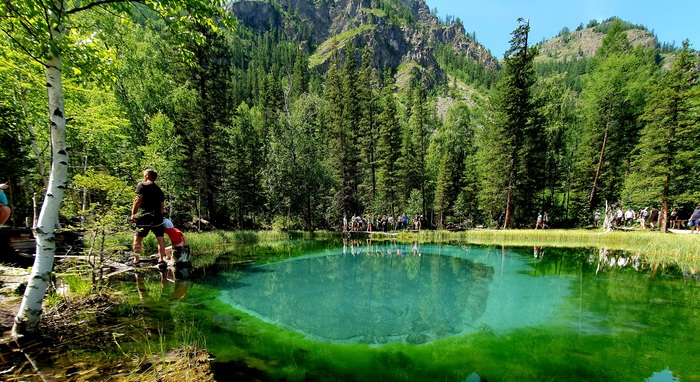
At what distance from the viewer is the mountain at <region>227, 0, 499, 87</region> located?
13740 cm

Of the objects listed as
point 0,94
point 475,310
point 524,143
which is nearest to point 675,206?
point 524,143

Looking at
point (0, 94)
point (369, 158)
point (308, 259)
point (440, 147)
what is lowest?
point (308, 259)

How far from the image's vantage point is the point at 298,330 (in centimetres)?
630

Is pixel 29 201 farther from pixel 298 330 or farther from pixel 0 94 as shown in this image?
pixel 298 330

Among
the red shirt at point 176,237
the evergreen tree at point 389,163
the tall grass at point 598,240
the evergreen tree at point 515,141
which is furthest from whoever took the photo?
the evergreen tree at point 389,163

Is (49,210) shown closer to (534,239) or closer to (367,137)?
(534,239)

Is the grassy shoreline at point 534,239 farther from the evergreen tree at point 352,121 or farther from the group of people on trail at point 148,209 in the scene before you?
the evergreen tree at point 352,121

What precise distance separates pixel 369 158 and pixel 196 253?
79.2ft

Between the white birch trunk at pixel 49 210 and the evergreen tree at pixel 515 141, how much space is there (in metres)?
28.3

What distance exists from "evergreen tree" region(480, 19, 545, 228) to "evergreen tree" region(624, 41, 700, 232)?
7726 millimetres

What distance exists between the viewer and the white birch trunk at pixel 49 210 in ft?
12.0

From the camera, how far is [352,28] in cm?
15975

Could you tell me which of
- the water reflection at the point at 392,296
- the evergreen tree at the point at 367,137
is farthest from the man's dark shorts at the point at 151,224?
the evergreen tree at the point at 367,137

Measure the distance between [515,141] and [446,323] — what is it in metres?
24.5
